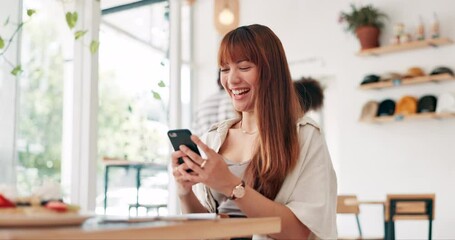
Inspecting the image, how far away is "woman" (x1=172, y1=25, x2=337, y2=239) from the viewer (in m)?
1.51

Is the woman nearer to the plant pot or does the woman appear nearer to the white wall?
the white wall

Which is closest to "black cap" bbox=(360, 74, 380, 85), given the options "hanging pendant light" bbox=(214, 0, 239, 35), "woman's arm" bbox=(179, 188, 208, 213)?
"hanging pendant light" bbox=(214, 0, 239, 35)

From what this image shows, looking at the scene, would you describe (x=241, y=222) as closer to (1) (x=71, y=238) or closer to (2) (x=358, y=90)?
(1) (x=71, y=238)

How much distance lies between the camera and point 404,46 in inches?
230

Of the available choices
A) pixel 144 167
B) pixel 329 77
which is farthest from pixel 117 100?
pixel 329 77

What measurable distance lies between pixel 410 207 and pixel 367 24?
→ 2165 millimetres

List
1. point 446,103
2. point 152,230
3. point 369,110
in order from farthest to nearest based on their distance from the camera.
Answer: point 369,110 → point 446,103 → point 152,230

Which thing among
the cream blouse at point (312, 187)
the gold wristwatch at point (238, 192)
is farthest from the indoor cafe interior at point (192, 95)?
the gold wristwatch at point (238, 192)

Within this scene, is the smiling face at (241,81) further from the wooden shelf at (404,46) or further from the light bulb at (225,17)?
the wooden shelf at (404,46)

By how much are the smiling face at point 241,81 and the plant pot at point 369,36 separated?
15.1 feet

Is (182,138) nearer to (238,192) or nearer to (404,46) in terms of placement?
(238,192)

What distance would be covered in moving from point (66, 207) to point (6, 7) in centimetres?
250

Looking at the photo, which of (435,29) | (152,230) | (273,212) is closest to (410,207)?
(435,29)

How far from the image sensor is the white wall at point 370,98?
5750 mm
